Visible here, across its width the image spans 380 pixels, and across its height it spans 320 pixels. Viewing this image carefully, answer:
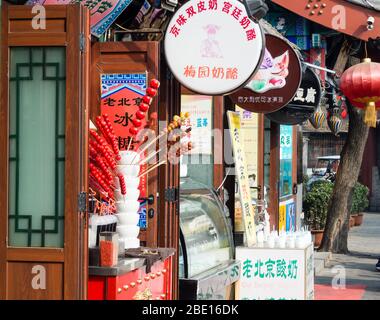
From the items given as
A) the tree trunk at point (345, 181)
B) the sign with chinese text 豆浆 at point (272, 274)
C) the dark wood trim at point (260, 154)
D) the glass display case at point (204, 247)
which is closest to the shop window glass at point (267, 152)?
the dark wood trim at point (260, 154)

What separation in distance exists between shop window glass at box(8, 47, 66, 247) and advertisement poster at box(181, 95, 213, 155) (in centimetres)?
424

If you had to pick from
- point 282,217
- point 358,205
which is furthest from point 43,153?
point 358,205

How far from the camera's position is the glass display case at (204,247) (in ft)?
25.5

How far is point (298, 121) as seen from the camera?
43.8ft

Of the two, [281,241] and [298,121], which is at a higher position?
[298,121]

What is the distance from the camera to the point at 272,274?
9234 millimetres

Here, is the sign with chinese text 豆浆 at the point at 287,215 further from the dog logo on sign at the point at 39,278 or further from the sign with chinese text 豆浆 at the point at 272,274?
the dog logo on sign at the point at 39,278

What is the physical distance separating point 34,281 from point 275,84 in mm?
5820

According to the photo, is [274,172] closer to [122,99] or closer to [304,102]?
[304,102]

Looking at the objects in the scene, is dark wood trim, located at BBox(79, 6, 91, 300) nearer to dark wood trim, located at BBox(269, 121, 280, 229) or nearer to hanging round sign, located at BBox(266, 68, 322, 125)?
hanging round sign, located at BBox(266, 68, 322, 125)

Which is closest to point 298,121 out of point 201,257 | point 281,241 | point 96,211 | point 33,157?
point 281,241

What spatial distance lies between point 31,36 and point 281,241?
483cm

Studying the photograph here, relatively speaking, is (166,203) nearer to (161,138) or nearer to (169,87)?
(161,138)

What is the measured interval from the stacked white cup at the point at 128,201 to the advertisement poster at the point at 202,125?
2.93 meters
